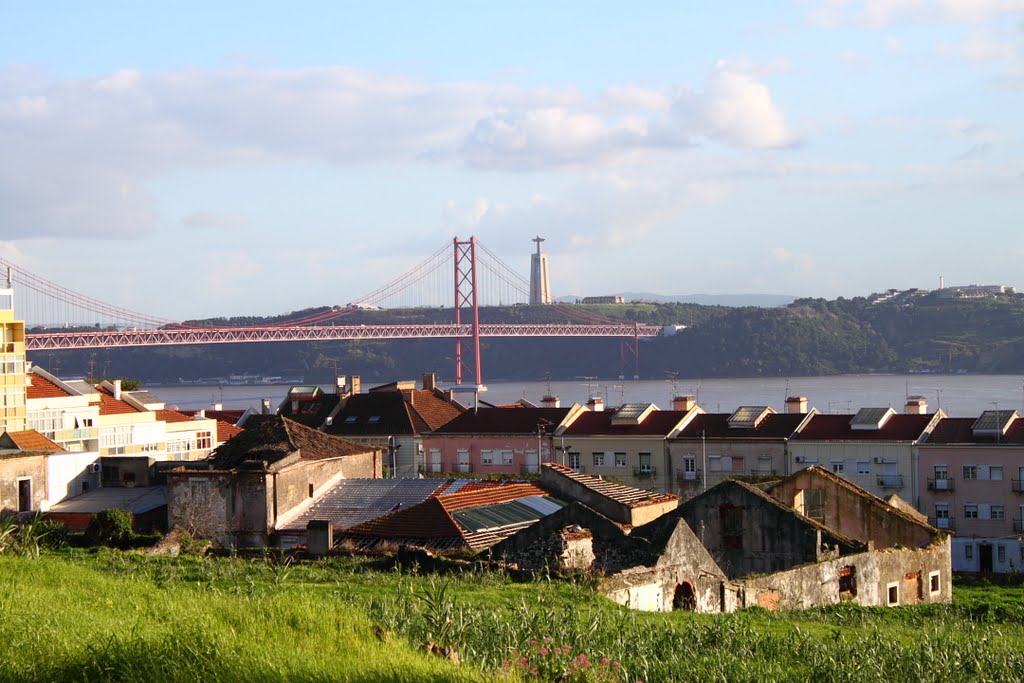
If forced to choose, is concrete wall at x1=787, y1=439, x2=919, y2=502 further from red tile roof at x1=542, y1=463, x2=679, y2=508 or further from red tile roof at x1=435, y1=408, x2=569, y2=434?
red tile roof at x1=542, y1=463, x2=679, y2=508

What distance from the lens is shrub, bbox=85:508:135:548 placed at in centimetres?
1756

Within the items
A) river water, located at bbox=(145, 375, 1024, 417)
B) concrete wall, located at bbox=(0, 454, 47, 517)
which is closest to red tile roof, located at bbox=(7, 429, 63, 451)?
concrete wall, located at bbox=(0, 454, 47, 517)

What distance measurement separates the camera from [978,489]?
30.4m

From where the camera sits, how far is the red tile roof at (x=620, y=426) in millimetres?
34344

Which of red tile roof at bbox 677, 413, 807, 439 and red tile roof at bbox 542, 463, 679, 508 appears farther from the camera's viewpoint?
red tile roof at bbox 677, 413, 807, 439

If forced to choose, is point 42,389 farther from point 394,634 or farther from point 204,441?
point 394,634

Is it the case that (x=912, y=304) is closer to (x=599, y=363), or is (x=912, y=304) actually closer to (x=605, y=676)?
(x=599, y=363)

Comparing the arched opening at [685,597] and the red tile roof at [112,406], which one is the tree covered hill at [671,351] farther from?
the arched opening at [685,597]

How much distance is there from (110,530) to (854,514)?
9.84 meters

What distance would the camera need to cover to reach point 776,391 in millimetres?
98562

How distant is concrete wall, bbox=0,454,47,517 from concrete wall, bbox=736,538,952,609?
1120cm

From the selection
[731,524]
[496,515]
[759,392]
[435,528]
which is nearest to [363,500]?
[496,515]

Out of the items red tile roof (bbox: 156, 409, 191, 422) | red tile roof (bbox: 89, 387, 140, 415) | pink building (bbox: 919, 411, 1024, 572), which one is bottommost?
pink building (bbox: 919, 411, 1024, 572)

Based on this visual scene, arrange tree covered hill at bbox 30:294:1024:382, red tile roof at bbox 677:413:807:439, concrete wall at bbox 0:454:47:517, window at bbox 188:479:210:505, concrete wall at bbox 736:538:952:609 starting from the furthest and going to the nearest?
1. tree covered hill at bbox 30:294:1024:382
2. red tile roof at bbox 677:413:807:439
3. concrete wall at bbox 0:454:47:517
4. window at bbox 188:479:210:505
5. concrete wall at bbox 736:538:952:609
